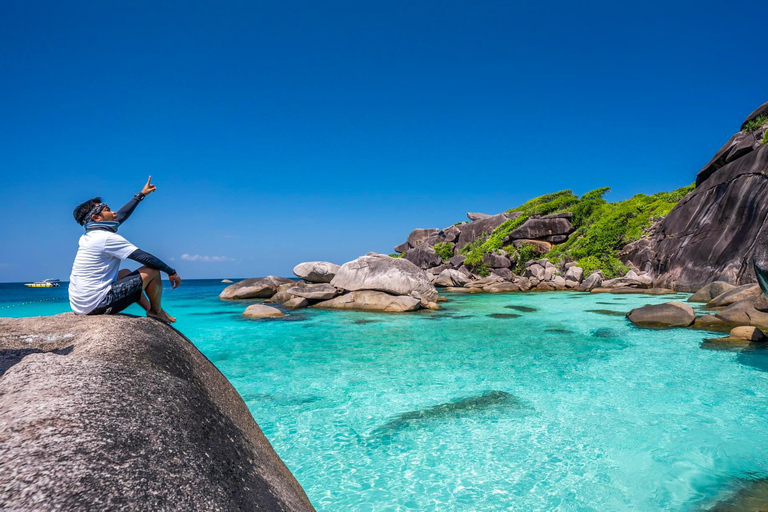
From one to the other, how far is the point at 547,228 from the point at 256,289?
28182 mm

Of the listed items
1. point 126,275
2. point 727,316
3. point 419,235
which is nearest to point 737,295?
point 727,316

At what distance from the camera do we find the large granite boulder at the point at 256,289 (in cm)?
2684

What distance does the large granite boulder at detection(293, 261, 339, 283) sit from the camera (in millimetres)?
23641

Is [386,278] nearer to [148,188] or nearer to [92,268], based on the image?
[148,188]

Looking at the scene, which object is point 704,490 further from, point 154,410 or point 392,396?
point 154,410

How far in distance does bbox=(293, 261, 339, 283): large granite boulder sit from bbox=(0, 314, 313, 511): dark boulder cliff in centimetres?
2077

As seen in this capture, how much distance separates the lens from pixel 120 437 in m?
1.59

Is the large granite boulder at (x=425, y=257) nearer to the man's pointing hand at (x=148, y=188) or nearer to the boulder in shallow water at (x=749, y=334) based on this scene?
the boulder in shallow water at (x=749, y=334)

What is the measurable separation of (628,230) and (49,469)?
125 feet

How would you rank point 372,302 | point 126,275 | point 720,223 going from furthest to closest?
point 720,223 < point 372,302 < point 126,275

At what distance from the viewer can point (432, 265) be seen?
4959 cm

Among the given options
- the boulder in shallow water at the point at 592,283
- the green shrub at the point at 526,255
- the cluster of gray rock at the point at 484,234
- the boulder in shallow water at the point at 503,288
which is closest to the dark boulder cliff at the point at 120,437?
the boulder in shallow water at the point at 503,288

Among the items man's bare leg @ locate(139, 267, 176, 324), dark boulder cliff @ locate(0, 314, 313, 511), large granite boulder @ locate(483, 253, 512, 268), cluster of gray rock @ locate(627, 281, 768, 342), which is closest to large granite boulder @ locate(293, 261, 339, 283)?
cluster of gray rock @ locate(627, 281, 768, 342)

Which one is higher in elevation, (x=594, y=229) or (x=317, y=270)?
(x=594, y=229)
